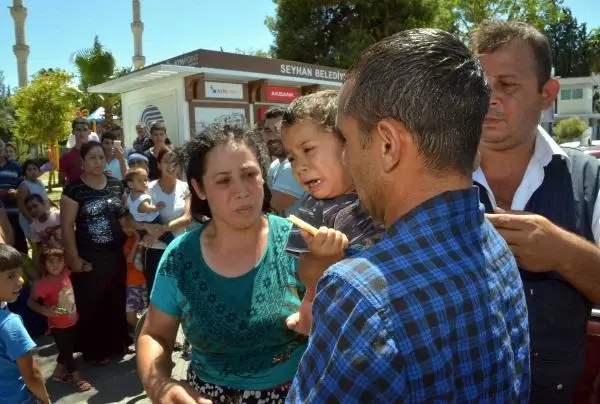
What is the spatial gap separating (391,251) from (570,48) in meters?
76.6

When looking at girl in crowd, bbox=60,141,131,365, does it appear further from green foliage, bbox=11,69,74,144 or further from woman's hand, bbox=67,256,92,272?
green foliage, bbox=11,69,74,144

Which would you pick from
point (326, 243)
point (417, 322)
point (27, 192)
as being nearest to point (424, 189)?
point (417, 322)

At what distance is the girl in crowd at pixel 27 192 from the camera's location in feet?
19.8

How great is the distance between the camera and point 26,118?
18.3 m

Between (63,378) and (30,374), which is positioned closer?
(30,374)

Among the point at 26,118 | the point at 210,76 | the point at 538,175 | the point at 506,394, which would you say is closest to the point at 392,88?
the point at 506,394

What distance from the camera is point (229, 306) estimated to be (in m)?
1.97

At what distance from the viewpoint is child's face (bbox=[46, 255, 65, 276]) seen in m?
4.78

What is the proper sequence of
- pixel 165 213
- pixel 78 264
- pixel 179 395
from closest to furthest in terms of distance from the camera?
pixel 179 395
pixel 78 264
pixel 165 213

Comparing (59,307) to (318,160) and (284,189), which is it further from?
(318,160)

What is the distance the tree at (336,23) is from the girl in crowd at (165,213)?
19.6m

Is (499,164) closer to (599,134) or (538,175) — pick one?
(538,175)

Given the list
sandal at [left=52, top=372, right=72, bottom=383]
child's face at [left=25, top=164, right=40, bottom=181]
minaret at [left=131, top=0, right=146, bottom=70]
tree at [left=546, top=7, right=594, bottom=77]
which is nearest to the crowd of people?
sandal at [left=52, top=372, right=72, bottom=383]

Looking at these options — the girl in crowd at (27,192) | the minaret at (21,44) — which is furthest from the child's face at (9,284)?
the minaret at (21,44)
